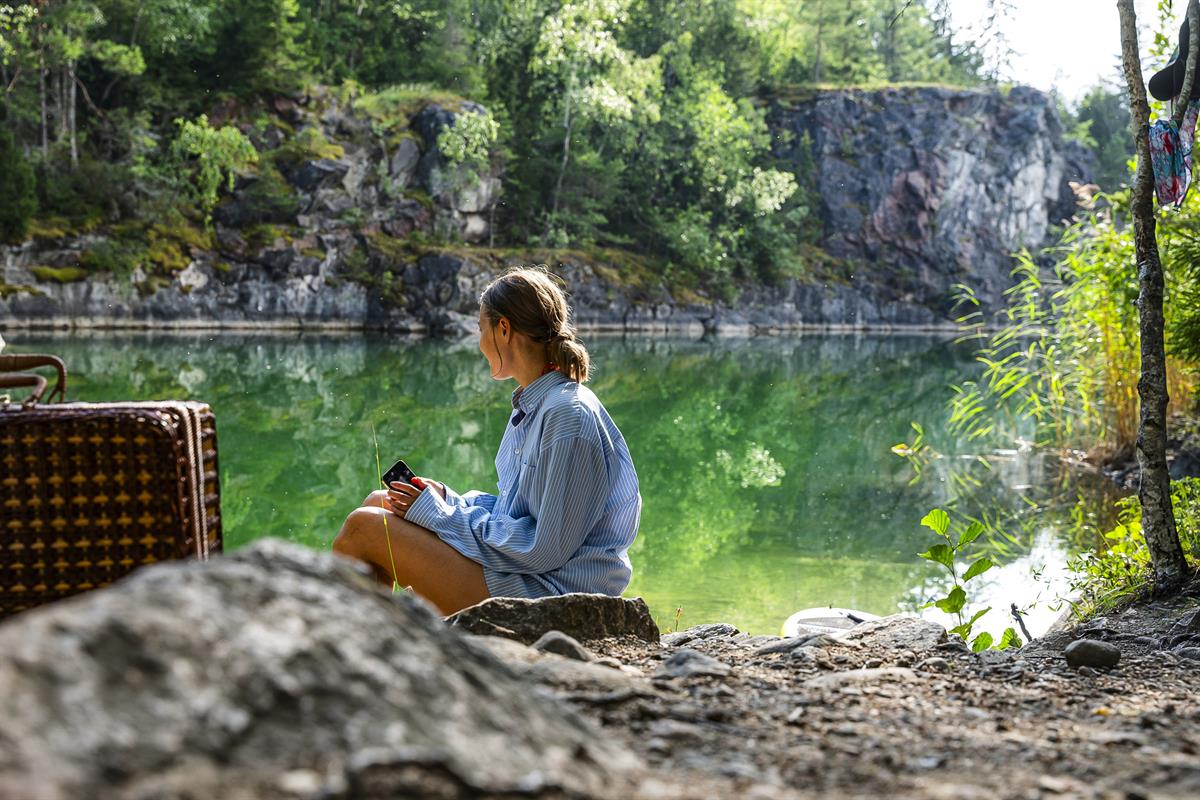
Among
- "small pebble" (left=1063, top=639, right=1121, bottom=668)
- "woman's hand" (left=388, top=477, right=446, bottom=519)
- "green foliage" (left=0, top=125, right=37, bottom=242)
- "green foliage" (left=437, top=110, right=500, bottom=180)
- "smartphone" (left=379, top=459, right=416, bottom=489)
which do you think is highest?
"green foliage" (left=437, top=110, right=500, bottom=180)

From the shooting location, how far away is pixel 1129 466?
8.30 meters

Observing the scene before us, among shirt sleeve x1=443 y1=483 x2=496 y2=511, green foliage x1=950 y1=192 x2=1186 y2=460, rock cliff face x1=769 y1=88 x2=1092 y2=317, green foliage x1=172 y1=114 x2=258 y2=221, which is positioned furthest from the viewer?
rock cliff face x1=769 y1=88 x2=1092 y2=317

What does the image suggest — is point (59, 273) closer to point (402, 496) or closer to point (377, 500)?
point (377, 500)

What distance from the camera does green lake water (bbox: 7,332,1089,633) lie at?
622cm

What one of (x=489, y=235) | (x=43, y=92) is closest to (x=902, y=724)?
(x=43, y=92)

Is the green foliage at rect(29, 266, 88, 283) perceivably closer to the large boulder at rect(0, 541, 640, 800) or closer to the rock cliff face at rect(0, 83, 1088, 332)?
the rock cliff face at rect(0, 83, 1088, 332)

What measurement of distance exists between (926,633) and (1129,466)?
6.27 m

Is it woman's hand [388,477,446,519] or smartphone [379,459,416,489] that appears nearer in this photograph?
woman's hand [388,477,446,519]

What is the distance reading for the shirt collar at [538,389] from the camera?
306 centimetres

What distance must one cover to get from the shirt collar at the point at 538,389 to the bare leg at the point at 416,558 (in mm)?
441

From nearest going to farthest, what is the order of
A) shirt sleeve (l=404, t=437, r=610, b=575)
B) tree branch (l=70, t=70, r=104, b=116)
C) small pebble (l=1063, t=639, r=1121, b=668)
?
small pebble (l=1063, t=639, r=1121, b=668) < shirt sleeve (l=404, t=437, r=610, b=575) < tree branch (l=70, t=70, r=104, b=116)

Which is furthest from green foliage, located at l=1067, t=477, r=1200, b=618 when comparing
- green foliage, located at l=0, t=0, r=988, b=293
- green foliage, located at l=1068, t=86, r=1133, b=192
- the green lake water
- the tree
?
the tree

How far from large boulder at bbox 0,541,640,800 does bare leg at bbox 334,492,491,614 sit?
1.83 m

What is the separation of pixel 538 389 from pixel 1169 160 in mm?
2521
